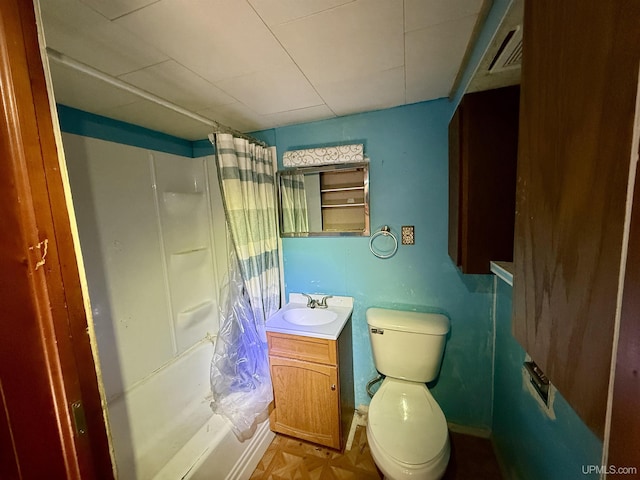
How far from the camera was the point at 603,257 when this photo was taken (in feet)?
0.97

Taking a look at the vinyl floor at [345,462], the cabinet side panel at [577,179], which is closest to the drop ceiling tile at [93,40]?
the cabinet side panel at [577,179]

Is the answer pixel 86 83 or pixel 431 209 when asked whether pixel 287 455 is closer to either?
pixel 431 209

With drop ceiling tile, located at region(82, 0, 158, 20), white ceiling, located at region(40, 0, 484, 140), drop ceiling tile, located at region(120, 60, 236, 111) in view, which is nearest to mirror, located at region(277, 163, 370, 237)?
white ceiling, located at region(40, 0, 484, 140)

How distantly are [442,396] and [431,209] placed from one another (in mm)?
1294

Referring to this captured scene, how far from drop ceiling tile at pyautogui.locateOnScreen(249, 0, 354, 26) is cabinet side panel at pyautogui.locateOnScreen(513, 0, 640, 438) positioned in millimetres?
576

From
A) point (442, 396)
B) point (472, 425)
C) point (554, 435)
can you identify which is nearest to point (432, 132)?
point (554, 435)

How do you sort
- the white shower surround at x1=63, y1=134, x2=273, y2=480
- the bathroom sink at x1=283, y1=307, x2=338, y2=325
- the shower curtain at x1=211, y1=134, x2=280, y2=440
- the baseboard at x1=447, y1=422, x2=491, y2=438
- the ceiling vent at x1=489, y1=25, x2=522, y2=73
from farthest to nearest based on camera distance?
1. the bathroom sink at x1=283, y1=307, x2=338, y2=325
2. the baseboard at x1=447, y1=422, x2=491, y2=438
3. the shower curtain at x1=211, y1=134, x2=280, y2=440
4. the white shower surround at x1=63, y1=134, x2=273, y2=480
5. the ceiling vent at x1=489, y1=25, x2=522, y2=73

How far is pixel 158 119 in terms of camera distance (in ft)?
5.19

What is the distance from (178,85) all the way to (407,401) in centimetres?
210

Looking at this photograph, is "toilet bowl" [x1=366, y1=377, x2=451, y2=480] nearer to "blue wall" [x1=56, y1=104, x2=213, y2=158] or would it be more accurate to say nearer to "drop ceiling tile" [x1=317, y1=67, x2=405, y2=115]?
"drop ceiling tile" [x1=317, y1=67, x2=405, y2=115]

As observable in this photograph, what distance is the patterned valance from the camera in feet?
5.24

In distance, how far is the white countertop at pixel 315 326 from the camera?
1462 mm

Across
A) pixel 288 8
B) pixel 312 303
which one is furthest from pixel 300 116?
pixel 312 303

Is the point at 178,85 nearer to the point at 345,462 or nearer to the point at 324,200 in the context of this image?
the point at 324,200
